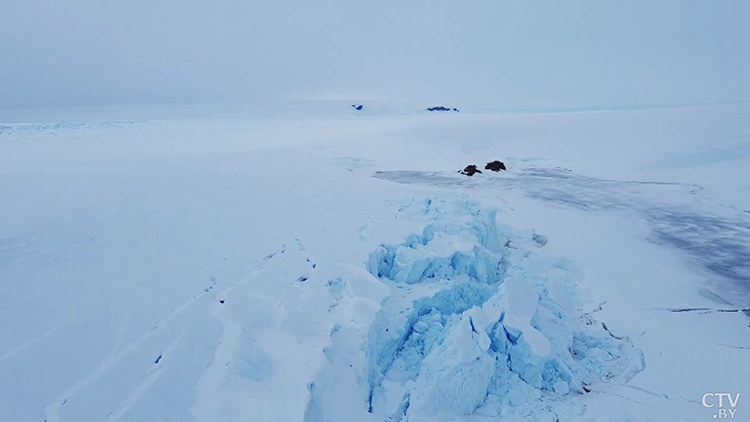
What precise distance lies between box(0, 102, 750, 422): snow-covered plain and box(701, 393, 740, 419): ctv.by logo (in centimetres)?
6

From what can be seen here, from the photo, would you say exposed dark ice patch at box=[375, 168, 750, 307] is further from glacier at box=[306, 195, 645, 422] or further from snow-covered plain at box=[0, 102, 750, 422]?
glacier at box=[306, 195, 645, 422]

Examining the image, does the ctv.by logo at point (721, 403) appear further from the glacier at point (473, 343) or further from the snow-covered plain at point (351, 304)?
the glacier at point (473, 343)

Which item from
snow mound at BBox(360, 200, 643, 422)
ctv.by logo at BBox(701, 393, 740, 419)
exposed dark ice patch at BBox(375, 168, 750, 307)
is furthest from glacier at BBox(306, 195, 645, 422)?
exposed dark ice patch at BBox(375, 168, 750, 307)

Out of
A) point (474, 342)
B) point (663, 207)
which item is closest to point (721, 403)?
point (474, 342)

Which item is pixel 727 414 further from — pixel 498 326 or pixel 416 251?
pixel 416 251

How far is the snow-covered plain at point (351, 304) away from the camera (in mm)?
2436

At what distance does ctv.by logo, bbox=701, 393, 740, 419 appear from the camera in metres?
2.80

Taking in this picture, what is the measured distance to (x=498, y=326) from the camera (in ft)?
10.7

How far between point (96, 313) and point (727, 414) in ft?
13.9

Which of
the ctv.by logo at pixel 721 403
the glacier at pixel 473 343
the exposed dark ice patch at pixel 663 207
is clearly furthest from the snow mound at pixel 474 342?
the exposed dark ice patch at pixel 663 207

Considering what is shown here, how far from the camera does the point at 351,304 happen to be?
3.46 metres

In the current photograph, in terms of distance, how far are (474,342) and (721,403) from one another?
5.65ft

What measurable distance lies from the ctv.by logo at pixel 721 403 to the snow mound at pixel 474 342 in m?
0.44

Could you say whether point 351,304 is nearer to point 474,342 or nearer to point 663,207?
point 474,342
